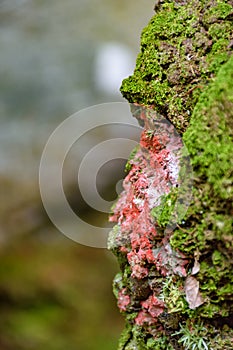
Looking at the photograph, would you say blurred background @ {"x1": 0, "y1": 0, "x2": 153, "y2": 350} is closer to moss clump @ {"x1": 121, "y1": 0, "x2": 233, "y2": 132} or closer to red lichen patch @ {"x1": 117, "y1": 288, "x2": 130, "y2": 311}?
red lichen patch @ {"x1": 117, "y1": 288, "x2": 130, "y2": 311}

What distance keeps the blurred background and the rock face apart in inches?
54.2

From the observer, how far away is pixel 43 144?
2.53 meters

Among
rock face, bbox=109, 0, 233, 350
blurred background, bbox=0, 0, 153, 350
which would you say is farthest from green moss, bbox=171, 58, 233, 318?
blurred background, bbox=0, 0, 153, 350

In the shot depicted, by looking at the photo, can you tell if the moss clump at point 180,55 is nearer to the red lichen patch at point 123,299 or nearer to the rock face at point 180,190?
the rock face at point 180,190

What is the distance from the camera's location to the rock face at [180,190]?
0.59m

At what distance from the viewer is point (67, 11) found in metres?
2.85

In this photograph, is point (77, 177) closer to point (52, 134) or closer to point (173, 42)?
point (52, 134)

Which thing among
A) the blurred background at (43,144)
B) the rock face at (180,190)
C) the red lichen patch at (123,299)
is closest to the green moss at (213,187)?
the rock face at (180,190)

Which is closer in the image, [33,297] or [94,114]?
[33,297]

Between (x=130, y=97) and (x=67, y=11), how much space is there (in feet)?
7.53

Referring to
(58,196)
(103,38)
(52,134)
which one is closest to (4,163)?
(52,134)

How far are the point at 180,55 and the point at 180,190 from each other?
0.24m

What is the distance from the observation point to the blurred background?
2.16 meters

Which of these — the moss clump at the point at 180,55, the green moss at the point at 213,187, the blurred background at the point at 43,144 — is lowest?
the green moss at the point at 213,187
